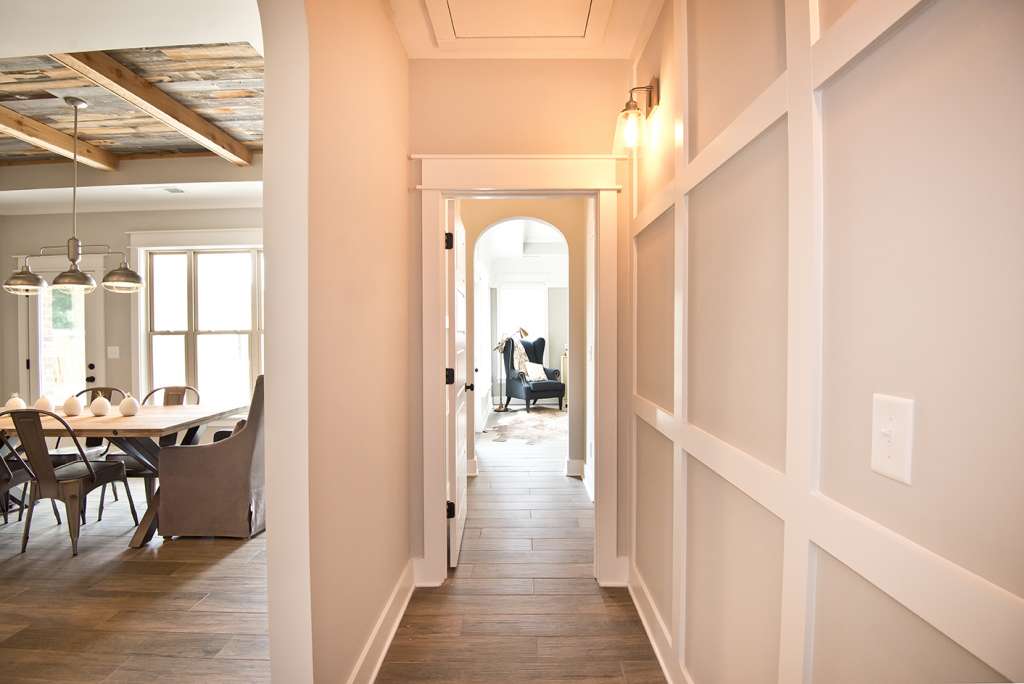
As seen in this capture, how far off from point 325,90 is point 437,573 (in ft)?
7.28

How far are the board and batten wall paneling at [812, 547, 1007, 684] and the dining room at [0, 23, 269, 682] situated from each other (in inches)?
79.8

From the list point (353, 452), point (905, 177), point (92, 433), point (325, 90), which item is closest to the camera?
point (905, 177)

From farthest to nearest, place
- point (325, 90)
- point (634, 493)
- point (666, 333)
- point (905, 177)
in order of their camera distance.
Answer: point (634, 493) < point (666, 333) < point (325, 90) < point (905, 177)

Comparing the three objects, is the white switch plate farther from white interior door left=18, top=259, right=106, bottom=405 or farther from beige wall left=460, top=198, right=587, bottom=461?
white interior door left=18, top=259, right=106, bottom=405

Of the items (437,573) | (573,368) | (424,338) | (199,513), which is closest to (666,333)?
(424,338)

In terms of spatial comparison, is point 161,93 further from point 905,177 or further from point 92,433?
point 905,177

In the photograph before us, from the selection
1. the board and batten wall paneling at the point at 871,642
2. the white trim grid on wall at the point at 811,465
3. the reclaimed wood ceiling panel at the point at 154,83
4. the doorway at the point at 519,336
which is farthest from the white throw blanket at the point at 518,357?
the board and batten wall paneling at the point at 871,642

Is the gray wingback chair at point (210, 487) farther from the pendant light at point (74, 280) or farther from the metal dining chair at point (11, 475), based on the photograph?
the pendant light at point (74, 280)

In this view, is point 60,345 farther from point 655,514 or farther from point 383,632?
point 655,514

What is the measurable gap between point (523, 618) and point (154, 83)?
374cm

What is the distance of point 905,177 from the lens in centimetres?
71

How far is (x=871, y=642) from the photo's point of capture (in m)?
0.78

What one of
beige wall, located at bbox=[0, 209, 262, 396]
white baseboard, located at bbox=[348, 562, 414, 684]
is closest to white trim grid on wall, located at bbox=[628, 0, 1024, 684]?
white baseboard, located at bbox=[348, 562, 414, 684]

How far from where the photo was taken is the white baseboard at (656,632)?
1721 millimetres
